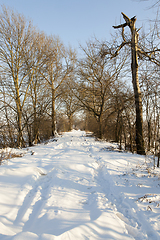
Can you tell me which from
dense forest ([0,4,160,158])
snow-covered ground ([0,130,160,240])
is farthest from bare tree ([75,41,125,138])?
snow-covered ground ([0,130,160,240])

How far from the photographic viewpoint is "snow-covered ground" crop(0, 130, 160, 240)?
195cm

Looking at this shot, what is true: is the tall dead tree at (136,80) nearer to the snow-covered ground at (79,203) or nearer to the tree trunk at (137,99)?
the tree trunk at (137,99)

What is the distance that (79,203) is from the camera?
2736 millimetres

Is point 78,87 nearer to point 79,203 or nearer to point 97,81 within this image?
point 97,81

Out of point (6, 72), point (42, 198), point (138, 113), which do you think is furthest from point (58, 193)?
point (6, 72)

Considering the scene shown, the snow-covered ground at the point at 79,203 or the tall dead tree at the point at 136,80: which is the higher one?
the tall dead tree at the point at 136,80

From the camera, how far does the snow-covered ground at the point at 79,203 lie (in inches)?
76.7

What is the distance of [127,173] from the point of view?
4.16m

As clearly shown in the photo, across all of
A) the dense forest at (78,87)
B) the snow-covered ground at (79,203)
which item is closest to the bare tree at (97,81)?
the dense forest at (78,87)

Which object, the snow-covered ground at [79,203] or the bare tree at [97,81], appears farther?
the bare tree at [97,81]

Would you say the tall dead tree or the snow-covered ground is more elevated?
the tall dead tree

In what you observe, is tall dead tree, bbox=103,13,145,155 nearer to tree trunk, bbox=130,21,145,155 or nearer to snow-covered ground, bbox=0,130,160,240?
tree trunk, bbox=130,21,145,155

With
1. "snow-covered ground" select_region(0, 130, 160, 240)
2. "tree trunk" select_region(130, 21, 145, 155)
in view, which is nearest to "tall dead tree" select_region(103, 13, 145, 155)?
"tree trunk" select_region(130, 21, 145, 155)

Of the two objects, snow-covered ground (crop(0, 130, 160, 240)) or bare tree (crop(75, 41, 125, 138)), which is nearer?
snow-covered ground (crop(0, 130, 160, 240))
